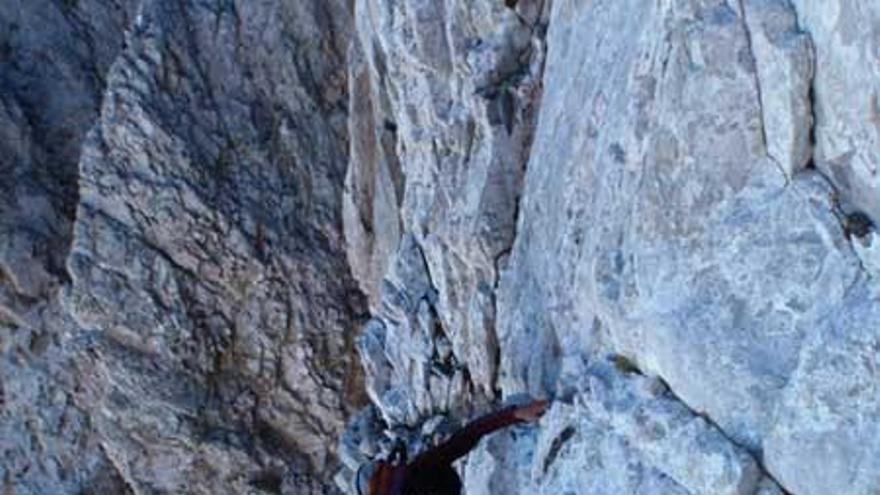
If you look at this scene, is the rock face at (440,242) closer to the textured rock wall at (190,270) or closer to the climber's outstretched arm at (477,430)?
the textured rock wall at (190,270)

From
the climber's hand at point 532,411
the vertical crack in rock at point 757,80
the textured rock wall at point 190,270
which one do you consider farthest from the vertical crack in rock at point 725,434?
the textured rock wall at point 190,270

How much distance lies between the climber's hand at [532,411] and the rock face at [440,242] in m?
0.30

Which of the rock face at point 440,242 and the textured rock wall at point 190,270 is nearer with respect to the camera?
the rock face at point 440,242

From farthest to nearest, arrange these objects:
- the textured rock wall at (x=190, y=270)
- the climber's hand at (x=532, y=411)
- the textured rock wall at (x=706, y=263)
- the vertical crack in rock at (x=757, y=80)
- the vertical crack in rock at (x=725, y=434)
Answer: the textured rock wall at (x=190, y=270), the climber's hand at (x=532, y=411), the vertical crack in rock at (x=757, y=80), the vertical crack in rock at (x=725, y=434), the textured rock wall at (x=706, y=263)

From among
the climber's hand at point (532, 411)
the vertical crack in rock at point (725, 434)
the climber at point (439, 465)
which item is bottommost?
the climber at point (439, 465)

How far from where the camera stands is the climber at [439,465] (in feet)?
35.7

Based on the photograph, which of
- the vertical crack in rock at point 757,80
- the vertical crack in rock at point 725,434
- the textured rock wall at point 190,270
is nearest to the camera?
the vertical crack in rock at point 725,434

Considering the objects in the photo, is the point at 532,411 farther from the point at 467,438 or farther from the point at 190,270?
the point at 190,270

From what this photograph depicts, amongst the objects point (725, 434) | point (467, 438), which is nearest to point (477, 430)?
point (467, 438)

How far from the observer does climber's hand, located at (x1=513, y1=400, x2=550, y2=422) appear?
36.1ft

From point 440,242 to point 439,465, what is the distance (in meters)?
5.98

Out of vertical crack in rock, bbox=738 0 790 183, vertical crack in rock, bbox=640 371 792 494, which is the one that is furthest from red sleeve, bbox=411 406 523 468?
vertical crack in rock, bbox=738 0 790 183

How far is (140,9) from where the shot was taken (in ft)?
86.8

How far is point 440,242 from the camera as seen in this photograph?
16.8 meters
